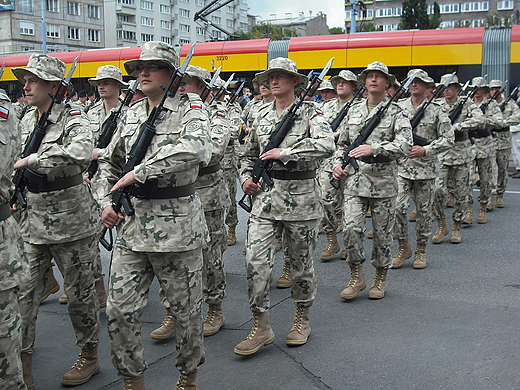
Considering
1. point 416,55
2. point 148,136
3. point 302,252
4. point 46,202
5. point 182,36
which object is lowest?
point 302,252

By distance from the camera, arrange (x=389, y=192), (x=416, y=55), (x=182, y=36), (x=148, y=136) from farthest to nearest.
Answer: (x=182, y=36) < (x=416, y=55) < (x=389, y=192) < (x=148, y=136)

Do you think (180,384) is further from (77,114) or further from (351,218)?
(351,218)

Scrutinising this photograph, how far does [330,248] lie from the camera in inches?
290

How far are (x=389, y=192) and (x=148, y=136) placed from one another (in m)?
2.96

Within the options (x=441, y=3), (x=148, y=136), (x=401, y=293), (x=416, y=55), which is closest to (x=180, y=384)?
(x=148, y=136)

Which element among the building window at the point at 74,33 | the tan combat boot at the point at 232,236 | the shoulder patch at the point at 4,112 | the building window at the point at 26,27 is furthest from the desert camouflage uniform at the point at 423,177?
the building window at the point at 74,33

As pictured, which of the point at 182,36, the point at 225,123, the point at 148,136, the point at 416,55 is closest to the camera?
the point at 148,136

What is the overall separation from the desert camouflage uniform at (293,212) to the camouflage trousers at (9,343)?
1891 millimetres

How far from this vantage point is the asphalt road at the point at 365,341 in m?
3.95

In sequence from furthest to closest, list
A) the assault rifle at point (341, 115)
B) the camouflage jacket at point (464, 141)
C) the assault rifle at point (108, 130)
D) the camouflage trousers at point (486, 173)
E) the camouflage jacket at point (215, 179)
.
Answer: the camouflage trousers at point (486, 173) < the camouflage jacket at point (464, 141) < the assault rifle at point (341, 115) < the assault rifle at point (108, 130) < the camouflage jacket at point (215, 179)

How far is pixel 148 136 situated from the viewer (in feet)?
11.6

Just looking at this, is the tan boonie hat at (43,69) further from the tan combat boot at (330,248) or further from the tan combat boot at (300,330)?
the tan combat boot at (330,248)

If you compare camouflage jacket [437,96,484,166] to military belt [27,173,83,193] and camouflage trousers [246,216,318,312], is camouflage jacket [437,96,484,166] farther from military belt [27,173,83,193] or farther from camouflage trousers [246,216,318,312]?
military belt [27,173,83,193]

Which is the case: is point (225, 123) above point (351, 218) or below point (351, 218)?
above
